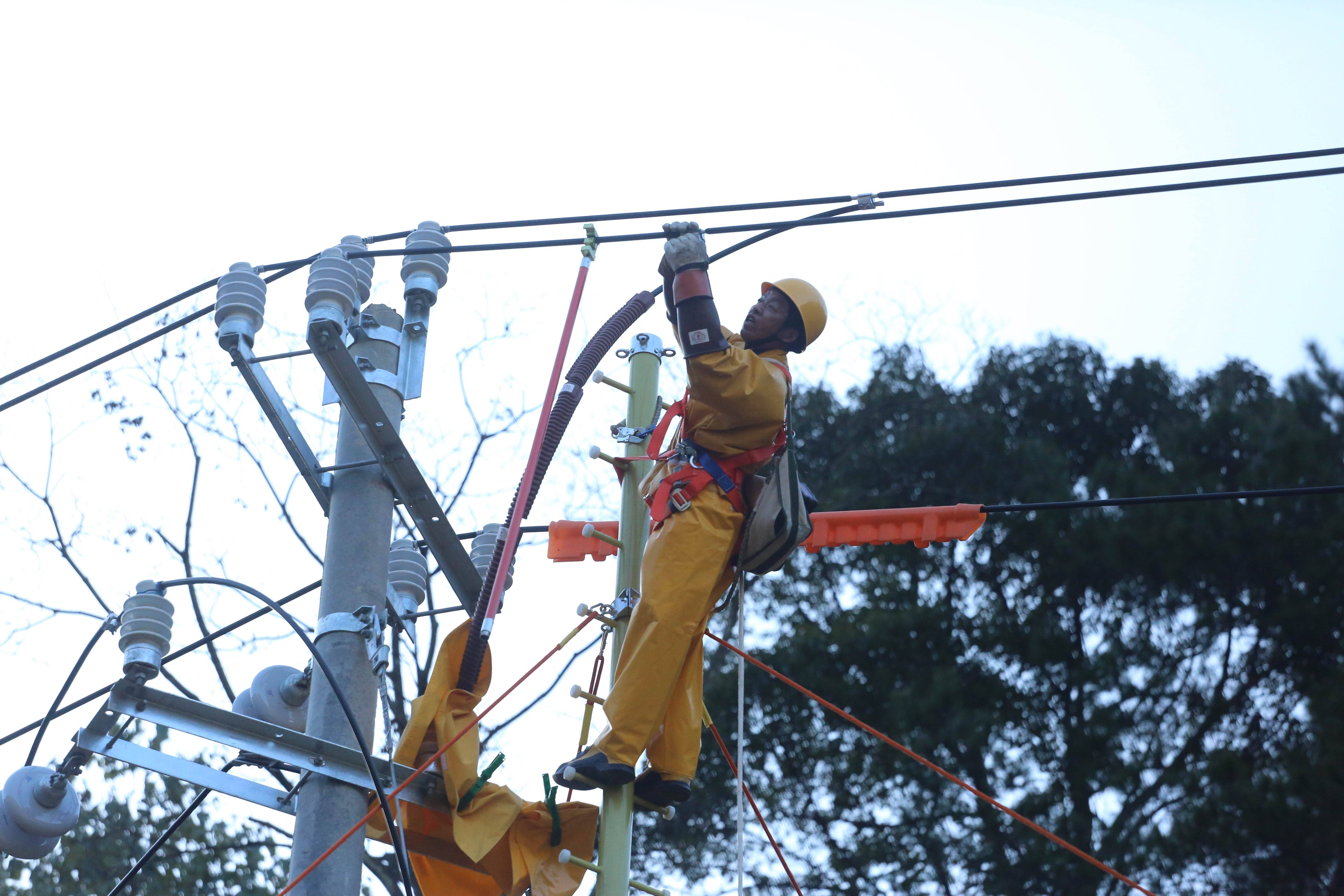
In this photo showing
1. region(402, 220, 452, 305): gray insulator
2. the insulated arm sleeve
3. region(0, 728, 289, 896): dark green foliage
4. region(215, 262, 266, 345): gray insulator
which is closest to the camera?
the insulated arm sleeve

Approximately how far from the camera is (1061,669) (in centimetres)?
1435

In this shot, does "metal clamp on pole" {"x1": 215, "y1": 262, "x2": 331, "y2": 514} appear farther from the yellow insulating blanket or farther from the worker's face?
the worker's face

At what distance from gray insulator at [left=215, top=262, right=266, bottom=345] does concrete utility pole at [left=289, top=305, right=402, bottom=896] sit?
0.36 m

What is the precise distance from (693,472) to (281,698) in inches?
60.0

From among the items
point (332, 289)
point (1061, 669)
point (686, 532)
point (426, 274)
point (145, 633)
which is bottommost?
point (145, 633)

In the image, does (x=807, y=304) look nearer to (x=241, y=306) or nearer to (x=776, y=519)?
(x=776, y=519)

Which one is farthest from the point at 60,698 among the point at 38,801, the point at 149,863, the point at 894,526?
the point at 149,863

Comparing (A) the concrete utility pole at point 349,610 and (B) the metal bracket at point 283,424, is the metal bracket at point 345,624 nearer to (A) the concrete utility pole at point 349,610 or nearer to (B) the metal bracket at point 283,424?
(A) the concrete utility pole at point 349,610

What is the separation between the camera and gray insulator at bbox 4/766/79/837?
4082 millimetres

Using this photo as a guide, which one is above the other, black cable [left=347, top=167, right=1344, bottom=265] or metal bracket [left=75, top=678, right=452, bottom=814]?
black cable [left=347, top=167, right=1344, bottom=265]

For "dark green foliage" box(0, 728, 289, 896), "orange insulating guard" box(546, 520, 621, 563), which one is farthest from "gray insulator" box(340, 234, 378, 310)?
"dark green foliage" box(0, 728, 289, 896)

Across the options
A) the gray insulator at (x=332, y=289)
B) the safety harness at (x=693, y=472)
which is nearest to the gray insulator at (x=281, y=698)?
the gray insulator at (x=332, y=289)

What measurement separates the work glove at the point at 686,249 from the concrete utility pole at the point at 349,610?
1.05m

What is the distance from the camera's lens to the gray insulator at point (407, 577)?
4.88m
